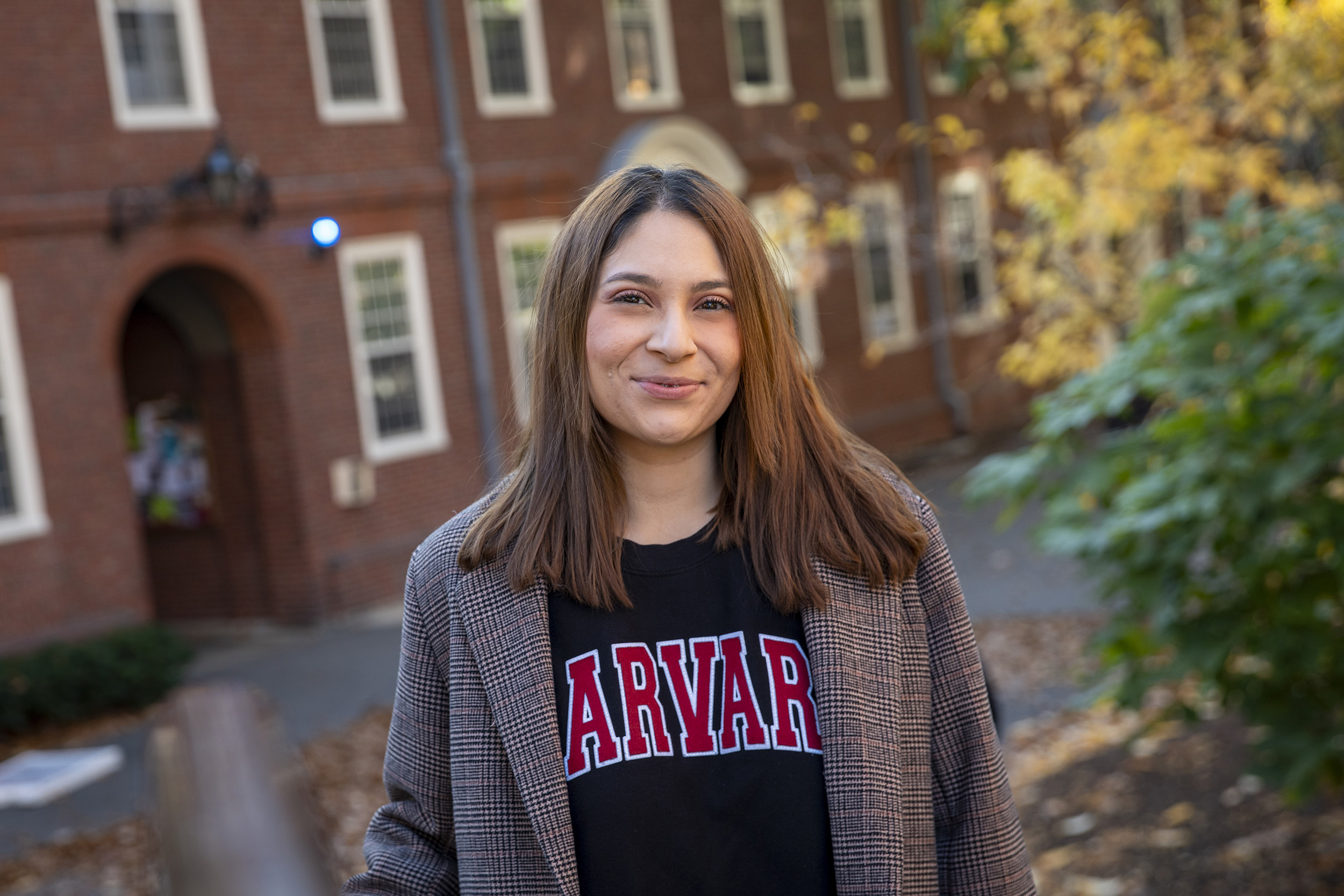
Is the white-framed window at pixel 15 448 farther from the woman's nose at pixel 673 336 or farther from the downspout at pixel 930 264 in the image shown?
the downspout at pixel 930 264

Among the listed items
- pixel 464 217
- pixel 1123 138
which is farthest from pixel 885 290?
pixel 1123 138

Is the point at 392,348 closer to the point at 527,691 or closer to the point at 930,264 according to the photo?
the point at 930,264

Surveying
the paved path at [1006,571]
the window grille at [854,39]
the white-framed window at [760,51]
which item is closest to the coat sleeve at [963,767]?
the paved path at [1006,571]

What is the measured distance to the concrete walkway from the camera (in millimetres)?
7941

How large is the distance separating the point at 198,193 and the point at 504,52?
4.44m

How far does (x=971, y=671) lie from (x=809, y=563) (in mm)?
308

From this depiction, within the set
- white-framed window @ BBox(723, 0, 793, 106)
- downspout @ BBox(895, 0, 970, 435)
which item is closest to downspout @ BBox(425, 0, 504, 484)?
white-framed window @ BBox(723, 0, 793, 106)

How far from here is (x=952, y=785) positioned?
2.09 m

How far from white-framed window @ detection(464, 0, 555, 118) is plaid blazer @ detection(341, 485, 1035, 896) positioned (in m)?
13.6

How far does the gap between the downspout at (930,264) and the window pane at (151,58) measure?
11165mm

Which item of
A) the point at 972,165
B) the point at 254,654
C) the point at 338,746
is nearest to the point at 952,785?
the point at 338,746

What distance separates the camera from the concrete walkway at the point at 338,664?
7.94 meters

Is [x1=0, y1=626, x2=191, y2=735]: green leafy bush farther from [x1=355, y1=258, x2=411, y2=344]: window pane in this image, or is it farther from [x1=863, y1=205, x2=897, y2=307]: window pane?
[x1=863, y1=205, x2=897, y2=307]: window pane

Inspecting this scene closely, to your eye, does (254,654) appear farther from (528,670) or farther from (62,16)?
(528,670)
